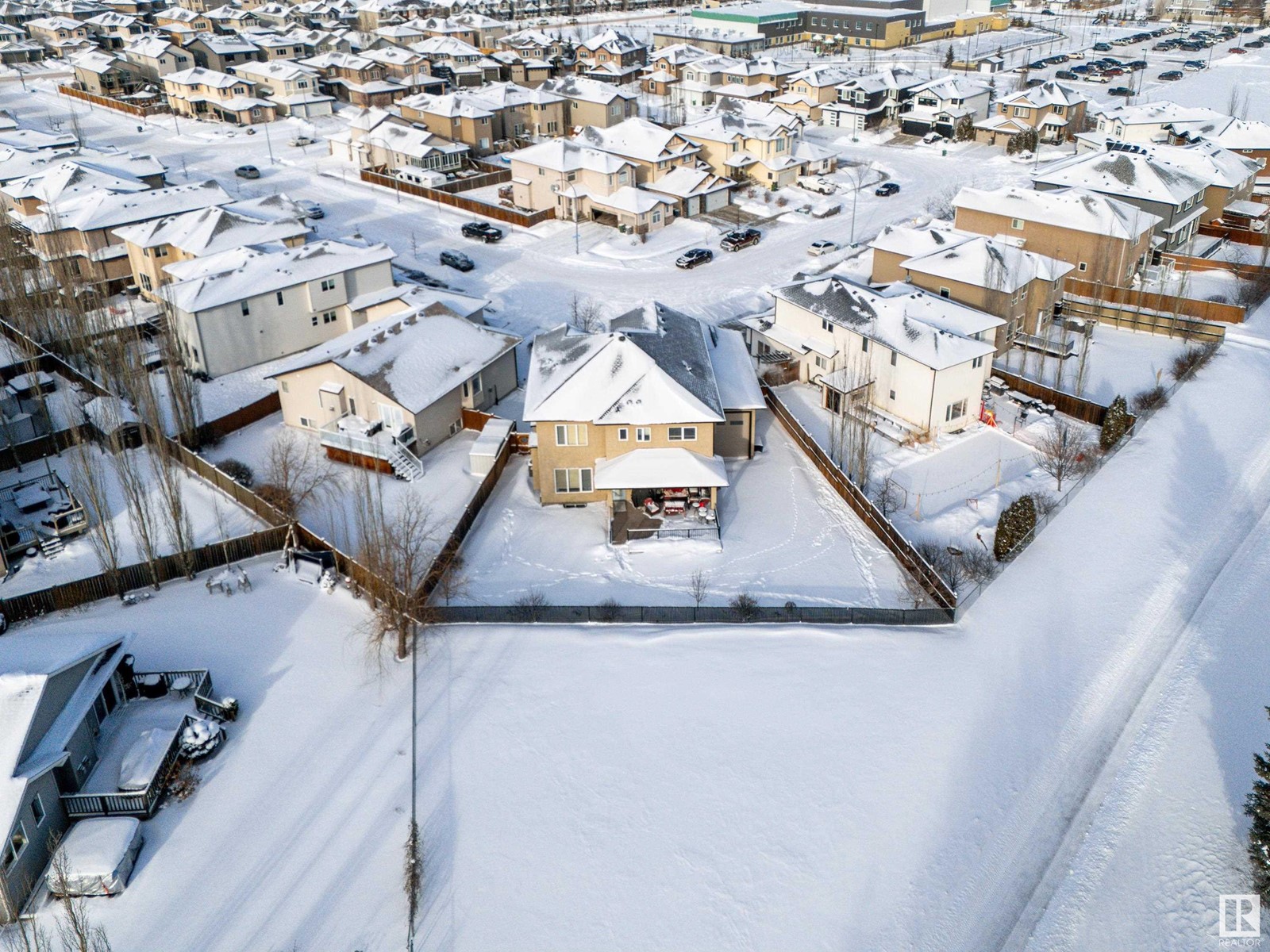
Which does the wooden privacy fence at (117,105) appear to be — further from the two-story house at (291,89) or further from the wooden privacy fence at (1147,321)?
the wooden privacy fence at (1147,321)

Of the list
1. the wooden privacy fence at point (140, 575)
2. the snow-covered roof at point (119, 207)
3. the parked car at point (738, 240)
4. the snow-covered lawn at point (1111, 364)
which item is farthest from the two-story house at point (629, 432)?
the snow-covered roof at point (119, 207)

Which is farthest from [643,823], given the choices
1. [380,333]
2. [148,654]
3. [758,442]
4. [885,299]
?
[885,299]

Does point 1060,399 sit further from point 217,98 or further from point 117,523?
point 217,98

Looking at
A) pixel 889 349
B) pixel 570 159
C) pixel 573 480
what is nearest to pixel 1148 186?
pixel 889 349

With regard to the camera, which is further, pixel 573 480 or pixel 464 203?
pixel 464 203

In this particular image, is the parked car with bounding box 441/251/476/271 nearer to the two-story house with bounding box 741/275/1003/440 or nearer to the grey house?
the two-story house with bounding box 741/275/1003/440
